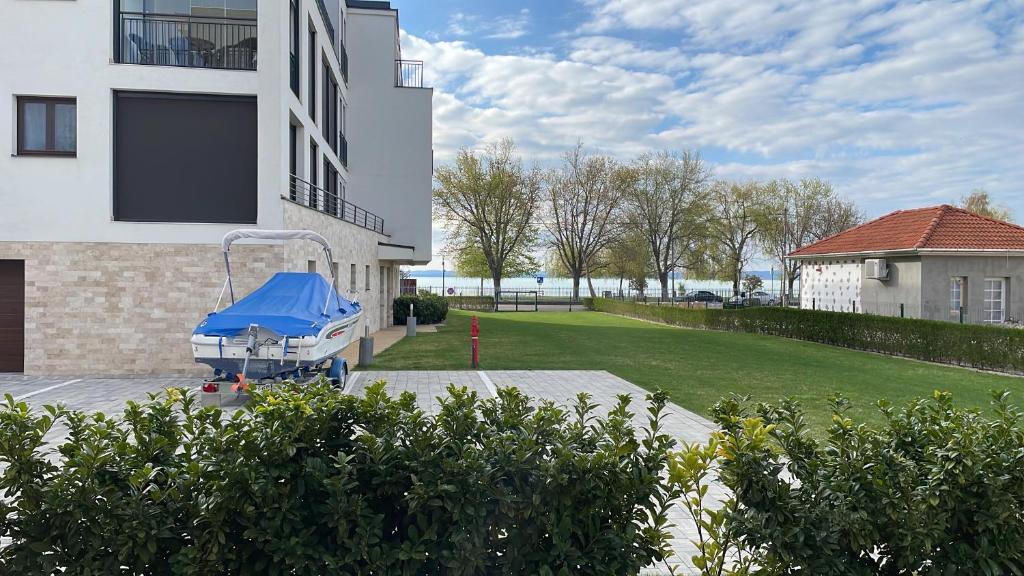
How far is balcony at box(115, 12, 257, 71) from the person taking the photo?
14.6m

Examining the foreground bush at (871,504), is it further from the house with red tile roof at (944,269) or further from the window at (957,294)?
the window at (957,294)

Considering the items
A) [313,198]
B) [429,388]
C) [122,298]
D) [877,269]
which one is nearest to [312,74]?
[313,198]

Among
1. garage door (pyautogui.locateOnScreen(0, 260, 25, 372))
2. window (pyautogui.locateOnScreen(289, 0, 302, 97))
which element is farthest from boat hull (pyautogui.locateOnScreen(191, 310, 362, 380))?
window (pyautogui.locateOnScreen(289, 0, 302, 97))

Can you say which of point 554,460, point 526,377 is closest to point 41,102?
point 526,377

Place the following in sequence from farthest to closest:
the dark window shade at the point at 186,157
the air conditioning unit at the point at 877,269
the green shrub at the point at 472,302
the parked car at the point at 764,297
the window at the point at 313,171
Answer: the parked car at the point at 764,297 < the green shrub at the point at 472,302 < the air conditioning unit at the point at 877,269 < the window at the point at 313,171 < the dark window shade at the point at 186,157

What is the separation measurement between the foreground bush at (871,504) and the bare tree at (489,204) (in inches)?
1778

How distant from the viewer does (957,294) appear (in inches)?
906

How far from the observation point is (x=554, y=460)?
313cm

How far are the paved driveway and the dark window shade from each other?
151 inches

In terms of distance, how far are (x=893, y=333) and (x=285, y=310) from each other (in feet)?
60.6

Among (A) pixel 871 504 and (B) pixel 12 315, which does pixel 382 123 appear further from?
(A) pixel 871 504

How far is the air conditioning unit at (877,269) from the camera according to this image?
24609 millimetres

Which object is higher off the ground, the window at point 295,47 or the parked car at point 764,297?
the window at point 295,47

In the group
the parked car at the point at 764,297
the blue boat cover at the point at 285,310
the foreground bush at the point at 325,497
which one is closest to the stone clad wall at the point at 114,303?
the blue boat cover at the point at 285,310
